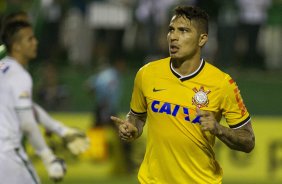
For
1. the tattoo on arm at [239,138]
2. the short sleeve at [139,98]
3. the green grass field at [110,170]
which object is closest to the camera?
the tattoo on arm at [239,138]

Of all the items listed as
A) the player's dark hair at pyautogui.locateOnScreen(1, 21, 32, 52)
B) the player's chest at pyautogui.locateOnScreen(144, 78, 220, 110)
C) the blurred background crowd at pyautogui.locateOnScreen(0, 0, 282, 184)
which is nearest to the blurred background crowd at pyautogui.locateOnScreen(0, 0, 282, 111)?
the blurred background crowd at pyautogui.locateOnScreen(0, 0, 282, 184)

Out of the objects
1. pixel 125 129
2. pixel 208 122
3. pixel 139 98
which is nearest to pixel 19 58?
pixel 139 98

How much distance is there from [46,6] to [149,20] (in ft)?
6.98

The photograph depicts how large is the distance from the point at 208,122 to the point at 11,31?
10.1 ft

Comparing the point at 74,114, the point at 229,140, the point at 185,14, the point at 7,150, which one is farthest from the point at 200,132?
the point at 74,114

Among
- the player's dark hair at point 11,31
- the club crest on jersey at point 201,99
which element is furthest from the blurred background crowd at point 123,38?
the club crest on jersey at point 201,99

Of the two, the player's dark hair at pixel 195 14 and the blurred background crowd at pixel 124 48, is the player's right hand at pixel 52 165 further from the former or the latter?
the blurred background crowd at pixel 124 48

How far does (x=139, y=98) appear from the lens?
796 cm

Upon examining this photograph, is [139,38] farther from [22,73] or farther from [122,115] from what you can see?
[22,73]

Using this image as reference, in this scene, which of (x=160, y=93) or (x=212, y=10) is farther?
(x=212, y=10)

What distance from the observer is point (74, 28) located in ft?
62.5

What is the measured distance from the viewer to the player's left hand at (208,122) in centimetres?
706

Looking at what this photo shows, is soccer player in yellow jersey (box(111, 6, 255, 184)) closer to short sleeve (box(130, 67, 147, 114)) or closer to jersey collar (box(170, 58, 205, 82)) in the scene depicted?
jersey collar (box(170, 58, 205, 82))

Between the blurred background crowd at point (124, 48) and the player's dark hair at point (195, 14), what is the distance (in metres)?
9.44
